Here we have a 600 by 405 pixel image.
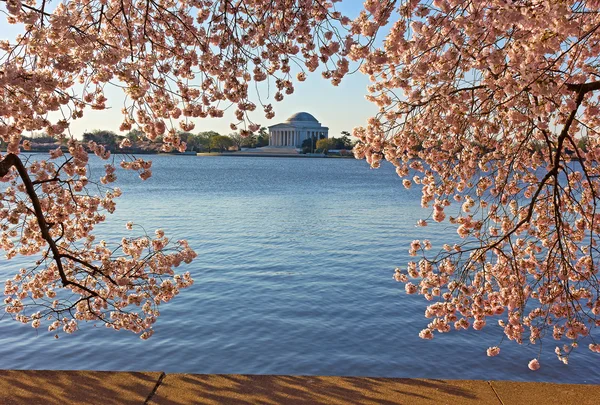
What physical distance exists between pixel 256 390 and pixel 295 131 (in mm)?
139210

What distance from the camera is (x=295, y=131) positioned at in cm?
14188

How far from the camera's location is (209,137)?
132 metres

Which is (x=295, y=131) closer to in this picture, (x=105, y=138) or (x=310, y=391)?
(x=105, y=138)

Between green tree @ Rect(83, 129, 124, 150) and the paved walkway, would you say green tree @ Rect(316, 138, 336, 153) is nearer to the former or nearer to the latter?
green tree @ Rect(83, 129, 124, 150)

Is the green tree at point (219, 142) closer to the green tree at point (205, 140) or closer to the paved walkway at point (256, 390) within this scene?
the green tree at point (205, 140)

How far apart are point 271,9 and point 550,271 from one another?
138 inches

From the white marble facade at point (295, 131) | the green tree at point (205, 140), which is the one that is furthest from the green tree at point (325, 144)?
the green tree at point (205, 140)

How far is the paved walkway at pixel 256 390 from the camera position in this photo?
385 cm

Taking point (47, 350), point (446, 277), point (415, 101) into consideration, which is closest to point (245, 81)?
point (415, 101)

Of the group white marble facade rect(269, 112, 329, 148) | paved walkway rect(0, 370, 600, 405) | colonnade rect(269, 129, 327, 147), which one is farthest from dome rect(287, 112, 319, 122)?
paved walkway rect(0, 370, 600, 405)

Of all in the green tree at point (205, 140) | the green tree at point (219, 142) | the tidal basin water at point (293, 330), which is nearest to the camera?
the tidal basin water at point (293, 330)

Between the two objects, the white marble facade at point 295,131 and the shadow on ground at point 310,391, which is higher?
the white marble facade at point 295,131

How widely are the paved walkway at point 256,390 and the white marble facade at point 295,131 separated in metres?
138

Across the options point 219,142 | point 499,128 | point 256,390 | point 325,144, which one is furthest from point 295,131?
point 256,390
